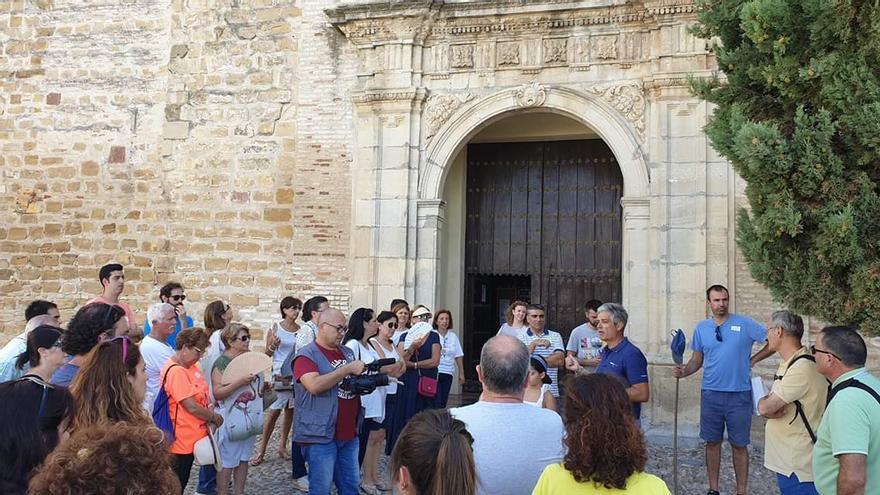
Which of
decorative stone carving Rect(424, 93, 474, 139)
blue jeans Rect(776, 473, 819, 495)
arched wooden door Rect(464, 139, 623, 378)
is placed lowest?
blue jeans Rect(776, 473, 819, 495)

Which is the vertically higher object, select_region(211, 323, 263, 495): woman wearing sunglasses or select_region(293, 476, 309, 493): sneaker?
select_region(211, 323, 263, 495): woman wearing sunglasses

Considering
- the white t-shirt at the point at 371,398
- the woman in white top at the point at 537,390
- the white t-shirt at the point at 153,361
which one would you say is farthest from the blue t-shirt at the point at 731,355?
the white t-shirt at the point at 153,361

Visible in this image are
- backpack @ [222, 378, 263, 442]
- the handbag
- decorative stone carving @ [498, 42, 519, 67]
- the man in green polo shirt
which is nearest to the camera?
the man in green polo shirt

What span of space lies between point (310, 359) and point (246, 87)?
6443 millimetres

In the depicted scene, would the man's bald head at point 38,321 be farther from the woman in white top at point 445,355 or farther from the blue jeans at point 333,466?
the woman in white top at point 445,355

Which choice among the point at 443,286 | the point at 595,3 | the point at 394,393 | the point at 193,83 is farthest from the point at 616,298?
the point at 193,83

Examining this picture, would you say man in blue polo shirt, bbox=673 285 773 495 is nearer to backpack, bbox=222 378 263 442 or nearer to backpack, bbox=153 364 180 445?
backpack, bbox=222 378 263 442

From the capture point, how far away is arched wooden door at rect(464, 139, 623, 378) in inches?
413

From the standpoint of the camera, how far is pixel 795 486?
13.4 feet

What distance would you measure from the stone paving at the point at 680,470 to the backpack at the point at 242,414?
111cm

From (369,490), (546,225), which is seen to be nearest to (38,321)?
(369,490)

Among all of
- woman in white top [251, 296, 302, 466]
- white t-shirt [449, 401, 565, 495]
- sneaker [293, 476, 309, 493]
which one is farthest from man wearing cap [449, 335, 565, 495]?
woman in white top [251, 296, 302, 466]

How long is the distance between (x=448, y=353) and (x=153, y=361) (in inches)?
132

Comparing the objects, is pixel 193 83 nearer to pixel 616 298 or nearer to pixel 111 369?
pixel 616 298
